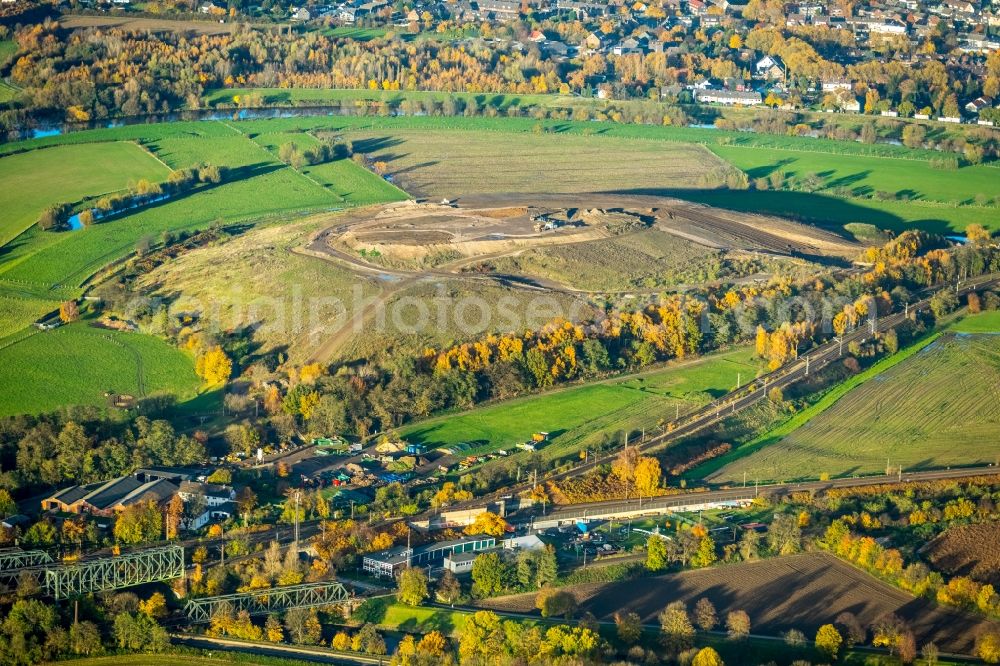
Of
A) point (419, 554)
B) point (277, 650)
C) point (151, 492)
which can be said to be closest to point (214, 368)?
point (151, 492)

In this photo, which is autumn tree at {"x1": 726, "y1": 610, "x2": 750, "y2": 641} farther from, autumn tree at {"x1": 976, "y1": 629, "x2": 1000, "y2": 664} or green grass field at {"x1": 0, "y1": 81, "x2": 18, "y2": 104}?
green grass field at {"x1": 0, "y1": 81, "x2": 18, "y2": 104}

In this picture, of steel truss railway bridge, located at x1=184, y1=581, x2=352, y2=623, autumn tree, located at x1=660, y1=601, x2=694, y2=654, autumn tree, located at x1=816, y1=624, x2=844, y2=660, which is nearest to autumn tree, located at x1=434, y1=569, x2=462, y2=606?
steel truss railway bridge, located at x1=184, y1=581, x2=352, y2=623

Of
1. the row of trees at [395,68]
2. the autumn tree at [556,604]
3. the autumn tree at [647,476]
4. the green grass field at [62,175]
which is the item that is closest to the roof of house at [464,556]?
the autumn tree at [556,604]

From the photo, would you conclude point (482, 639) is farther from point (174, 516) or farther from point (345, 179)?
point (345, 179)

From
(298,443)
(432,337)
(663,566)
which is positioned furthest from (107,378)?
(663,566)

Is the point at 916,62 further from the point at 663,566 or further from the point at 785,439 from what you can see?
the point at 663,566
